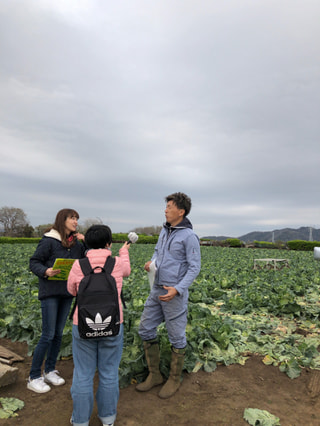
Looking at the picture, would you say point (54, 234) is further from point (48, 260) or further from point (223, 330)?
point (223, 330)

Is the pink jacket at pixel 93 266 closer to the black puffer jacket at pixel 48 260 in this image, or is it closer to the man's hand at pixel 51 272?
the man's hand at pixel 51 272

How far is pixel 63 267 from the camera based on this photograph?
347 cm

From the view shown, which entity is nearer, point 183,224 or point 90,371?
point 90,371

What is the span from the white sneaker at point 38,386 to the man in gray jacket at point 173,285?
3.56ft

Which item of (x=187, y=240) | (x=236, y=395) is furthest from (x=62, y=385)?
(x=187, y=240)

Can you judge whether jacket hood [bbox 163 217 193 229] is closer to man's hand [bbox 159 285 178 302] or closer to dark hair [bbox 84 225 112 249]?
man's hand [bbox 159 285 178 302]

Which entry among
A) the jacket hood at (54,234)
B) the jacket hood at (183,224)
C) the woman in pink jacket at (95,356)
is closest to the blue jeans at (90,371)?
the woman in pink jacket at (95,356)

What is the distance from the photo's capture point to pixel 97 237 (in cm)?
283

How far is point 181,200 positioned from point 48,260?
5.50 feet

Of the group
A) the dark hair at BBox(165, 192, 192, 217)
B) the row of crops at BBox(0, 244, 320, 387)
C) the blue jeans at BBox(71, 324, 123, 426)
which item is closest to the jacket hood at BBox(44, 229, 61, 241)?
the blue jeans at BBox(71, 324, 123, 426)

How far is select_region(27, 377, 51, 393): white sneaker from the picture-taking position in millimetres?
3725

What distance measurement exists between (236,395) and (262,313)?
3828mm

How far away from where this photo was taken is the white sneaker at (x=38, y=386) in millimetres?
3725

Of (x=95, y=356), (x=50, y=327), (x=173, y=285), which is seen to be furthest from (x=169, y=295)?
(x=50, y=327)
